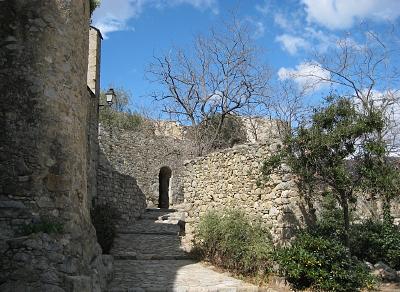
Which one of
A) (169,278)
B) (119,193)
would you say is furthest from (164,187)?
(169,278)

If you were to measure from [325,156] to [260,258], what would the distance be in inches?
111

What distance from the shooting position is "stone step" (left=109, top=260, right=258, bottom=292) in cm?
826

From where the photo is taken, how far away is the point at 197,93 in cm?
2028

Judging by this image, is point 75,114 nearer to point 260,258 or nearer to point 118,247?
point 260,258

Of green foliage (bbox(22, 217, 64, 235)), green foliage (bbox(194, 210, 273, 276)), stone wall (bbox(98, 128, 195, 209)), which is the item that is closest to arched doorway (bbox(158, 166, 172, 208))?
stone wall (bbox(98, 128, 195, 209))

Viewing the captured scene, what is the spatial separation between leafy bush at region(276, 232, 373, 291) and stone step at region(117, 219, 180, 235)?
720cm

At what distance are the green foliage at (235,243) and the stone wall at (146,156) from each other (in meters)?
7.09

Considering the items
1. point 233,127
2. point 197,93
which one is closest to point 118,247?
point 197,93

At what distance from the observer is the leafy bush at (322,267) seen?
8406mm

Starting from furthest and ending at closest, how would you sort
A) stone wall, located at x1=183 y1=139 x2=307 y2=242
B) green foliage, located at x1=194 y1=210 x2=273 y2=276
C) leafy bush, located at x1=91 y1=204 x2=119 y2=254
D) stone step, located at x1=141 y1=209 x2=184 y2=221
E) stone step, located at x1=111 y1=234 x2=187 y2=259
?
stone step, located at x1=141 y1=209 x2=184 y2=221, stone step, located at x1=111 y1=234 x2=187 y2=259, leafy bush, located at x1=91 y1=204 x2=119 y2=254, stone wall, located at x1=183 y1=139 x2=307 y2=242, green foliage, located at x1=194 y1=210 x2=273 y2=276

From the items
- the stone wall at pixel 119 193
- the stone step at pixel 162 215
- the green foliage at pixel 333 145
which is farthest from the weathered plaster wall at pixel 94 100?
the green foliage at pixel 333 145

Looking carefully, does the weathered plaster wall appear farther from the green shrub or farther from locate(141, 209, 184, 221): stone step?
the green shrub

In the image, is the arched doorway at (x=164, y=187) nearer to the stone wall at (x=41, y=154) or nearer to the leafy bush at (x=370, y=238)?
the leafy bush at (x=370, y=238)

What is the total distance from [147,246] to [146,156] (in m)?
9.07
